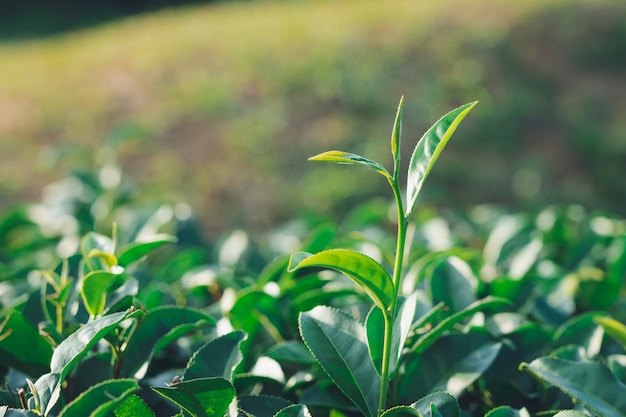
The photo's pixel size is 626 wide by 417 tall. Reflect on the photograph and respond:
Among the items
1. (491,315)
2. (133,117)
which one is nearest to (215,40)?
(133,117)

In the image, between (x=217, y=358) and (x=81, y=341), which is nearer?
(x=81, y=341)

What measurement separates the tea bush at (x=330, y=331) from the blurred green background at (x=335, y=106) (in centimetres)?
265

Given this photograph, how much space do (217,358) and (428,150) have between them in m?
0.43

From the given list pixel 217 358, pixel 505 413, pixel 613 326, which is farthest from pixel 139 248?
pixel 613 326

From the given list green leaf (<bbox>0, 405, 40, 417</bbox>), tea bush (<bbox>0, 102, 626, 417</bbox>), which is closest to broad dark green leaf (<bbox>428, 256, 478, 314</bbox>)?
tea bush (<bbox>0, 102, 626, 417</bbox>)

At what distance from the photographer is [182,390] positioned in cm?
88

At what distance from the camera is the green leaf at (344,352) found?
98 centimetres

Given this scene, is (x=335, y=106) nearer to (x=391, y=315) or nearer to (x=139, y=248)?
(x=139, y=248)

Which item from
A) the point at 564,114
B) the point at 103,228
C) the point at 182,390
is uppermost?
the point at 182,390

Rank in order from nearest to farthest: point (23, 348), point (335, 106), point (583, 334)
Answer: point (23, 348)
point (583, 334)
point (335, 106)

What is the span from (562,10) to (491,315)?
5.08 m

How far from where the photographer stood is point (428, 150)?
93cm

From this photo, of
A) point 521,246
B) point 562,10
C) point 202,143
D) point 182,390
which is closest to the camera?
point 182,390

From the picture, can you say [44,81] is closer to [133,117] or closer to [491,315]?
[133,117]
